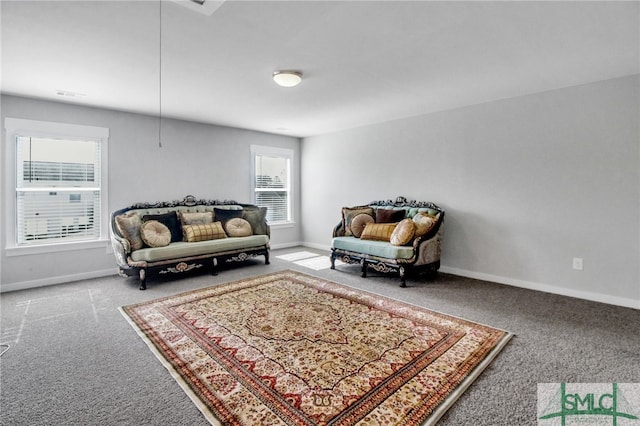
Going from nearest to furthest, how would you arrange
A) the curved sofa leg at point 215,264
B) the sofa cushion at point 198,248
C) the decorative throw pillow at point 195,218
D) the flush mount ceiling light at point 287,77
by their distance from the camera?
the flush mount ceiling light at point 287,77 → the sofa cushion at point 198,248 → the curved sofa leg at point 215,264 → the decorative throw pillow at point 195,218

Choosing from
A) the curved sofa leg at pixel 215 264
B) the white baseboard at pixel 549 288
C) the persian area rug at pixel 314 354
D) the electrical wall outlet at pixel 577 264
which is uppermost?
the electrical wall outlet at pixel 577 264

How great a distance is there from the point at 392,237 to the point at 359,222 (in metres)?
0.84

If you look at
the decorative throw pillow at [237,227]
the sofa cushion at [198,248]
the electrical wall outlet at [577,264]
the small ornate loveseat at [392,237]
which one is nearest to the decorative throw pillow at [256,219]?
the decorative throw pillow at [237,227]

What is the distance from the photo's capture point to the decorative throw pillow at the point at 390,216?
16.1 ft

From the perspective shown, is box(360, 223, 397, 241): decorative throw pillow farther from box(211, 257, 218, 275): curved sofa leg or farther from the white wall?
box(211, 257, 218, 275): curved sofa leg

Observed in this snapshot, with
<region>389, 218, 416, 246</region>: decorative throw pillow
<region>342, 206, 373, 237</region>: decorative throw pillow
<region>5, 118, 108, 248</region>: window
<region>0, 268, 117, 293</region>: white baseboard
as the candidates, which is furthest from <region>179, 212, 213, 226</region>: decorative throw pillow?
<region>389, 218, 416, 246</region>: decorative throw pillow

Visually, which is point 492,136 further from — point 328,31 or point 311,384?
point 311,384

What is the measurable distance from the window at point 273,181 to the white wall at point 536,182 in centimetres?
225

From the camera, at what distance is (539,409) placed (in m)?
1.71

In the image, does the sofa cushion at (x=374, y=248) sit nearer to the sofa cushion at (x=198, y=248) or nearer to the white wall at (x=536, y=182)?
the white wall at (x=536, y=182)

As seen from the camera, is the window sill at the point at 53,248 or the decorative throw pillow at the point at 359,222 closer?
the window sill at the point at 53,248

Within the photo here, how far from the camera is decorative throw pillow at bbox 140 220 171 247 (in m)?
4.18

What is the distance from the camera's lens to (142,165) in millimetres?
4855

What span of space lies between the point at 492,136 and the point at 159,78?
165 inches
